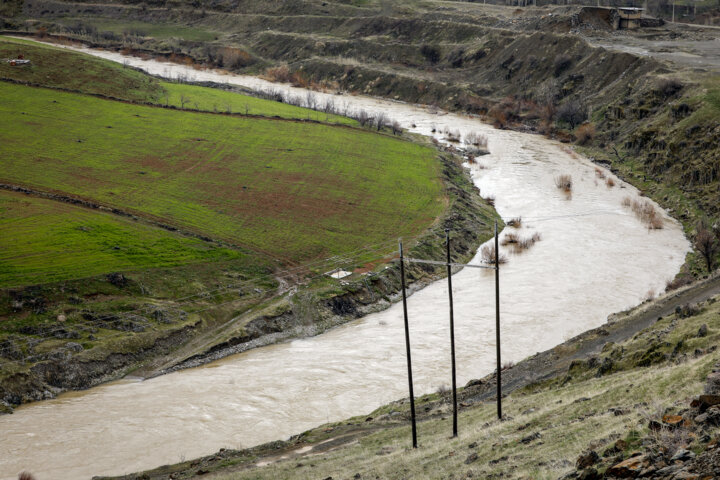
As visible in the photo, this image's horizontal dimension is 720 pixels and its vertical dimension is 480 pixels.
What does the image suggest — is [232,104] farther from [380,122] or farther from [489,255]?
[489,255]

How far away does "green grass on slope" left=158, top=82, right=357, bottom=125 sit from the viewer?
91.1m

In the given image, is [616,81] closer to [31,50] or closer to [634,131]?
[634,131]

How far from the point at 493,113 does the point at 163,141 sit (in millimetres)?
51988

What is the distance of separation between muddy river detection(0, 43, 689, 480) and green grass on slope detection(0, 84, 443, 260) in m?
10.2

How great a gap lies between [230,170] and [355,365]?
3418cm

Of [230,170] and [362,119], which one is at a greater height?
[362,119]

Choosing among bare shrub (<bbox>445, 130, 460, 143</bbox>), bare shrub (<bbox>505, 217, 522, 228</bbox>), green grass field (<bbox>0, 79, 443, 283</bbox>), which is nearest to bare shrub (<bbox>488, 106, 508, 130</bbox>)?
bare shrub (<bbox>445, 130, 460, 143</bbox>)

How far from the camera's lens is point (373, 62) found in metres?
Answer: 136

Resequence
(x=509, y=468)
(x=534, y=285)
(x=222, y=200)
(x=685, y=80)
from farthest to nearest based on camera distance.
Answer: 1. (x=685, y=80)
2. (x=222, y=200)
3. (x=534, y=285)
4. (x=509, y=468)

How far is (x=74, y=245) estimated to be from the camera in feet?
156

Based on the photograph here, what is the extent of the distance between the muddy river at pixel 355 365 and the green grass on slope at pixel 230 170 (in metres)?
10.2

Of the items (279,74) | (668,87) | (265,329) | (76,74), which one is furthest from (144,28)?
(265,329)

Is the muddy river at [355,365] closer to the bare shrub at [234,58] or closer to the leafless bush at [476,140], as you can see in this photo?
the leafless bush at [476,140]

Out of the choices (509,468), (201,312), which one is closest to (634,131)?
(201,312)
